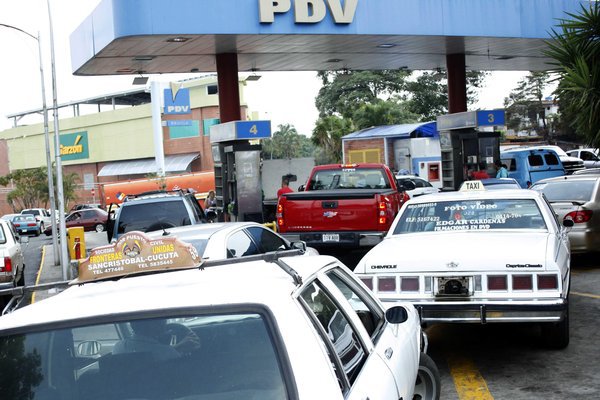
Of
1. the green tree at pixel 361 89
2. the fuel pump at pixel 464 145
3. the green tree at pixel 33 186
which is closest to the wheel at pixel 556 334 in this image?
the fuel pump at pixel 464 145

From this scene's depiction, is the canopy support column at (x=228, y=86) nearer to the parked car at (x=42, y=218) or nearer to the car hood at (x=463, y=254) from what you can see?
the car hood at (x=463, y=254)

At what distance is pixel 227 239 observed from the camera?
946cm

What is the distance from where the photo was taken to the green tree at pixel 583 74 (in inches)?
797

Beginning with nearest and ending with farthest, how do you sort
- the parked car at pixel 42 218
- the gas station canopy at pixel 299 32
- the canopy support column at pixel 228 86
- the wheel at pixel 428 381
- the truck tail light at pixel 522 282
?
the wheel at pixel 428 381
the truck tail light at pixel 522 282
the gas station canopy at pixel 299 32
the canopy support column at pixel 228 86
the parked car at pixel 42 218

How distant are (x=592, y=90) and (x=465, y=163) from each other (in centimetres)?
709

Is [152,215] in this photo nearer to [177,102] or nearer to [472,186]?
[472,186]

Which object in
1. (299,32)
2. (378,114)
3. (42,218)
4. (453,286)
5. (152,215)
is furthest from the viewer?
(378,114)

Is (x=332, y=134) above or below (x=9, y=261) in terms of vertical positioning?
above

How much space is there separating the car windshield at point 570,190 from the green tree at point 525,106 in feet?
220

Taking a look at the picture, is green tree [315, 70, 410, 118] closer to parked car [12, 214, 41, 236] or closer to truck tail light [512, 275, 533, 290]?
parked car [12, 214, 41, 236]

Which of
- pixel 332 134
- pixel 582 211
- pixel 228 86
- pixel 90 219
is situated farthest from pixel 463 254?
pixel 332 134

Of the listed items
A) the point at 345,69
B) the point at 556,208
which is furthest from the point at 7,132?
the point at 556,208

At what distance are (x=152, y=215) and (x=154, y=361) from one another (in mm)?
11913

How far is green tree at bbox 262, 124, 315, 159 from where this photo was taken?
10531 centimetres
